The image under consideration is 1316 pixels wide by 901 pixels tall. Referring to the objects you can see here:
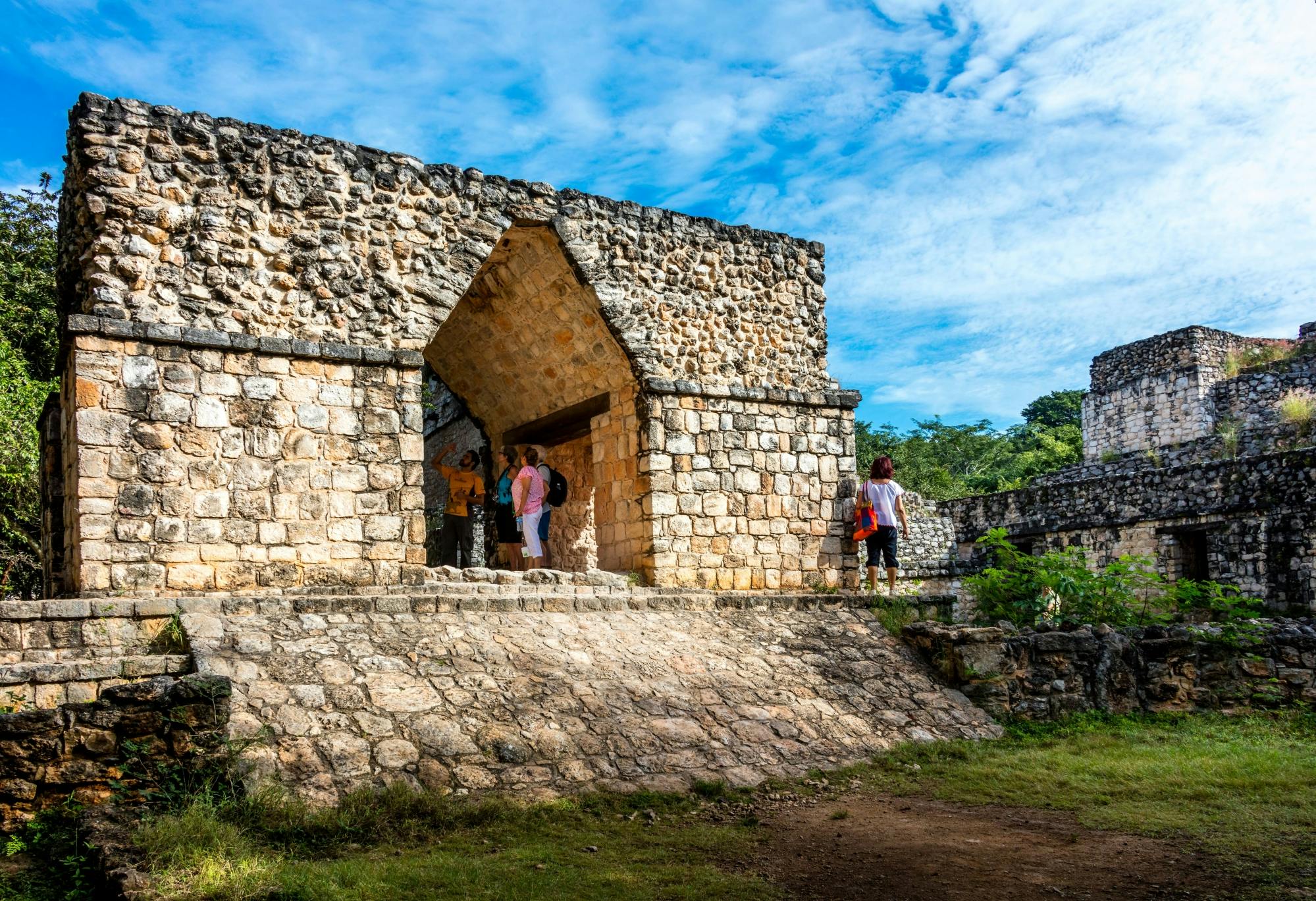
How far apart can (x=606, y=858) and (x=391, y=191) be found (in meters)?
6.38

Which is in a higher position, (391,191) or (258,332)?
(391,191)

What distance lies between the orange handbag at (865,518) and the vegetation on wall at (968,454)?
22.1m

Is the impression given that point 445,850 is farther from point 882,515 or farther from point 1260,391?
point 1260,391

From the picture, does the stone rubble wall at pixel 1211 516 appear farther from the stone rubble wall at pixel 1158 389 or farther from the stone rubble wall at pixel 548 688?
the stone rubble wall at pixel 548 688

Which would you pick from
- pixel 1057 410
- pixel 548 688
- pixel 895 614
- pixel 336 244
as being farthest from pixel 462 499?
pixel 1057 410

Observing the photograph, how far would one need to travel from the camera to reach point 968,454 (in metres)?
38.5

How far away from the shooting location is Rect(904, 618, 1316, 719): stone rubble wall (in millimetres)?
8164

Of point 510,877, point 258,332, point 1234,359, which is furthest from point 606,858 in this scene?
point 1234,359

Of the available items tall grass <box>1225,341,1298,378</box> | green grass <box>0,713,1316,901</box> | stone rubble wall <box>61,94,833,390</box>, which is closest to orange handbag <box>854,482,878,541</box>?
stone rubble wall <box>61,94,833,390</box>

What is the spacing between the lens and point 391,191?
9.15m

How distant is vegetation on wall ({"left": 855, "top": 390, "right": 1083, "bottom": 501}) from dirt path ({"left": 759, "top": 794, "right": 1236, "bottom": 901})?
27.2 m

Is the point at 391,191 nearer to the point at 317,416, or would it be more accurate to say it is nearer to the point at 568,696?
the point at 317,416

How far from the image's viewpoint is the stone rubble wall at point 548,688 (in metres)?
5.69

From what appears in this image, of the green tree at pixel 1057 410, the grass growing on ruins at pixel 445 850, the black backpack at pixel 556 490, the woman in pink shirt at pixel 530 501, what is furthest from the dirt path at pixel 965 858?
the green tree at pixel 1057 410
